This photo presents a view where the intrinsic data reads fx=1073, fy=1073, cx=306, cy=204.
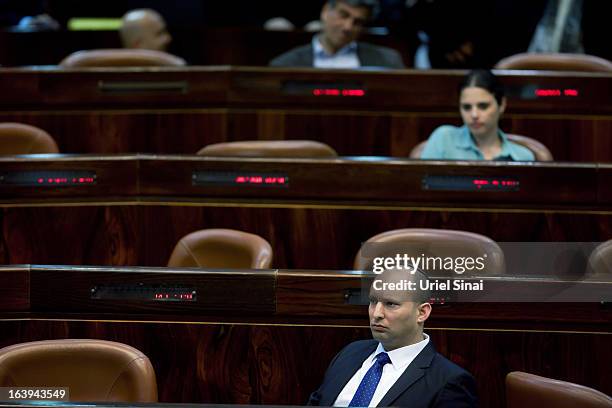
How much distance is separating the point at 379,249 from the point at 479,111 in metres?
0.52

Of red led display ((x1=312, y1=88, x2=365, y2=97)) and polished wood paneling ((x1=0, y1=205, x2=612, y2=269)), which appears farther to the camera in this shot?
red led display ((x1=312, y1=88, x2=365, y2=97))

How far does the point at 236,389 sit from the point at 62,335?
0.26 metres

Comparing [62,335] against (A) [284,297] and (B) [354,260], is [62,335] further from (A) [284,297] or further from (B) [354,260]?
(B) [354,260]

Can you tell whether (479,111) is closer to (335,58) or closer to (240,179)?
(240,179)

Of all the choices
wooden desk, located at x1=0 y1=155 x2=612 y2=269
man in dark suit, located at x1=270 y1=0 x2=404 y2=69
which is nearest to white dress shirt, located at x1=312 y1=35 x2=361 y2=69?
man in dark suit, located at x1=270 y1=0 x2=404 y2=69

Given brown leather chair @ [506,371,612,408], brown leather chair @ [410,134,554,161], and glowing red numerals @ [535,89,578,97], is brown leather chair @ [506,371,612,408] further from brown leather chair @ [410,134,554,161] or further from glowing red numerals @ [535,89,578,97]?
glowing red numerals @ [535,89,578,97]

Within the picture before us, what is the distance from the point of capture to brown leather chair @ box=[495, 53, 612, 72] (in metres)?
2.44

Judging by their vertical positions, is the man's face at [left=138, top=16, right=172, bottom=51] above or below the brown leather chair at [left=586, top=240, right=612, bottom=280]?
above

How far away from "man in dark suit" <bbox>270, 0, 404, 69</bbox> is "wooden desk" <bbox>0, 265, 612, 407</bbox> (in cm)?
119

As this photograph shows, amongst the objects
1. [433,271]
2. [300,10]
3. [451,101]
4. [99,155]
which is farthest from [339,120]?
[300,10]

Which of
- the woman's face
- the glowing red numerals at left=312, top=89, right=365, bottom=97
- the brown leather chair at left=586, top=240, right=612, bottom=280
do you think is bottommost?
the brown leather chair at left=586, top=240, right=612, bottom=280

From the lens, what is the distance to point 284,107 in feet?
7.72

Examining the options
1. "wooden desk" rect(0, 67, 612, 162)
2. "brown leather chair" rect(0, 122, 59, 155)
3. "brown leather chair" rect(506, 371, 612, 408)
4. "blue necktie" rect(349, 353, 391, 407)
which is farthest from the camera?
"wooden desk" rect(0, 67, 612, 162)

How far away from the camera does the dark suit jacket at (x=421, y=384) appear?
1.25 meters
